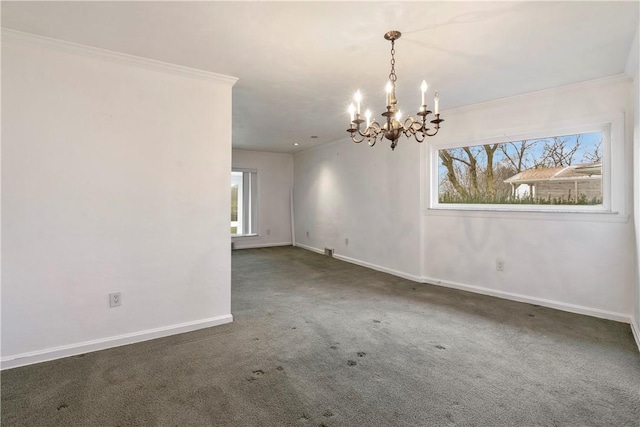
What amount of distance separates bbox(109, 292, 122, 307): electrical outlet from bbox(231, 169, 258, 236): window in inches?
197

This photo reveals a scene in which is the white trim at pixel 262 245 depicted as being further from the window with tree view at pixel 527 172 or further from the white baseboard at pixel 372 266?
the window with tree view at pixel 527 172

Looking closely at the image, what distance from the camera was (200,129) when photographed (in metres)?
2.86

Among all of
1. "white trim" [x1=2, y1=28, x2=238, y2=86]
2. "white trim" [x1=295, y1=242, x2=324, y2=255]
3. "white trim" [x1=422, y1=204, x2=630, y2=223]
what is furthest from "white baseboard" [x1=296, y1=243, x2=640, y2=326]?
"white trim" [x1=2, y1=28, x2=238, y2=86]

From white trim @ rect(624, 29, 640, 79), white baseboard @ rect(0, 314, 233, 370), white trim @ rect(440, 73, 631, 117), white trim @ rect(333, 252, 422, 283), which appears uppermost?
white trim @ rect(440, 73, 631, 117)

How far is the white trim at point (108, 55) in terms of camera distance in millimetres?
2158

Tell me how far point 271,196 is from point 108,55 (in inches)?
209

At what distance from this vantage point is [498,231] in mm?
3734

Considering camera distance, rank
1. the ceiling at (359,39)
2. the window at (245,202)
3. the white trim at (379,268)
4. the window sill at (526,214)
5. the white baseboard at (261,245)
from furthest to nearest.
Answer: the window at (245,202)
the white baseboard at (261,245)
the white trim at (379,268)
the window sill at (526,214)
the ceiling at (359,39)

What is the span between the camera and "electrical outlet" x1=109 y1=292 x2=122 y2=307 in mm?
2520

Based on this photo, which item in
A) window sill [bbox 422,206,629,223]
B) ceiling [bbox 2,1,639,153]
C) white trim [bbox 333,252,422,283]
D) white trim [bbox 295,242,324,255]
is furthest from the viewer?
white trim [bbox 295,242,324,255]

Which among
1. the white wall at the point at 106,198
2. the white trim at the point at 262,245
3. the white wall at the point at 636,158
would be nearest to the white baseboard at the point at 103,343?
the white wall at the point at 106,198

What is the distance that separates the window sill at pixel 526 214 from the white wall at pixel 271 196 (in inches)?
166

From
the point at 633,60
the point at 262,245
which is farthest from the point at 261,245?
the point at 633,60

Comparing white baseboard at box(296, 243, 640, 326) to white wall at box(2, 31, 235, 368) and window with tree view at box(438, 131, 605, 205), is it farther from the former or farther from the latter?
white wall at box(2, 31, 235, 368)
